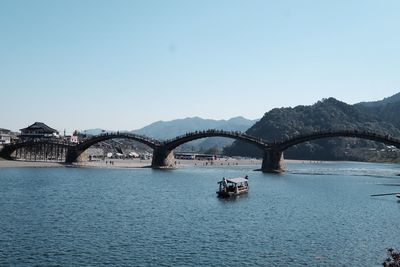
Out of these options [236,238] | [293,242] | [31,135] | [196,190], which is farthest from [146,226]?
[31,135]

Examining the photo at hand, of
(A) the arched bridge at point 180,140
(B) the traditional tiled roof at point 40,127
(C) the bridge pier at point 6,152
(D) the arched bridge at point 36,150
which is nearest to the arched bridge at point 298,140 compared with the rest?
(A) the arched bridge at point 180,140

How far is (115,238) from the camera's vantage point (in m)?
33.7

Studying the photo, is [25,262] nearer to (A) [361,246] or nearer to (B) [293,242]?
(B) [293,242]

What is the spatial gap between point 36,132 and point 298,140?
3006 inches

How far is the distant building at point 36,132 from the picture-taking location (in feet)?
457

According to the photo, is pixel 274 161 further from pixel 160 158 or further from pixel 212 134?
pixel 160 158

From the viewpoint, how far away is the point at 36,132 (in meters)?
141

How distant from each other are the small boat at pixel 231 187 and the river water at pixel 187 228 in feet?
5.96

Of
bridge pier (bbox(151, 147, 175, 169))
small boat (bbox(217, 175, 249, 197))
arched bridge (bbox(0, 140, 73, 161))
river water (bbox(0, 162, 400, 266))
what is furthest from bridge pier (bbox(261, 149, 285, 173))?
arched bridge (bbox(0, 140, 73, 161))

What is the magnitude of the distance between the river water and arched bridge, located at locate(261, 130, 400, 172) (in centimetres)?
3448

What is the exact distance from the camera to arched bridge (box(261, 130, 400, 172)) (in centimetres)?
9740

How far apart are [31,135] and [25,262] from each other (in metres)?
118

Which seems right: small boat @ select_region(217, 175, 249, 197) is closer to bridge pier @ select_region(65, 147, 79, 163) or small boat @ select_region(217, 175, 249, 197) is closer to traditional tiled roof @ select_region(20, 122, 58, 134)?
bridge pier @ select_region(65, 147, 79, 163)

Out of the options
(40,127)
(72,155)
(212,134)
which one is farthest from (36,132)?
(212,134)
